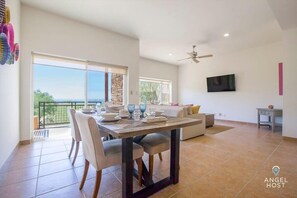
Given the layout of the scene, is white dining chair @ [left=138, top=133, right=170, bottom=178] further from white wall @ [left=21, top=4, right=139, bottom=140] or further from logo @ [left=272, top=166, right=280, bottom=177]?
white wall @ [left=21, top=4, right=139, bottom=140]

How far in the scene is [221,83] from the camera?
6359 mm

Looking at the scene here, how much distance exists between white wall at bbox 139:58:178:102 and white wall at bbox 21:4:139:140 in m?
2.24

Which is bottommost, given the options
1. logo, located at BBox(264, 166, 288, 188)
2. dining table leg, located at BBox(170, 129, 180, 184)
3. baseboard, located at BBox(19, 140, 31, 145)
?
logo, located at BBox(264, 166, 288, 188)

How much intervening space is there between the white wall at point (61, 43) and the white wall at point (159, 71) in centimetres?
224

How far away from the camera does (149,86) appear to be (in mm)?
7562

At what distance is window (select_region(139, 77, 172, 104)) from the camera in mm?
7297

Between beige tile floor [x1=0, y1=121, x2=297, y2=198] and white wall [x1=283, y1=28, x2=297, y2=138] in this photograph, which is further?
white wall [x1=283, y1=28, x2=297, y2=138]

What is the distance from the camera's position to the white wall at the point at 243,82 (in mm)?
5121

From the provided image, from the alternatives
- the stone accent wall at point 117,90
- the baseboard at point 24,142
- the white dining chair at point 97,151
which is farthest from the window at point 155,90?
the white dining chair at point 97,151

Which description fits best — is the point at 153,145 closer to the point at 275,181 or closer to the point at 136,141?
the point at 136,141

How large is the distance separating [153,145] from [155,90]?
6.07 m

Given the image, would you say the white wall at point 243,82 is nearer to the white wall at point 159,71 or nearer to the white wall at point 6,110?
the white wall at point 159,71

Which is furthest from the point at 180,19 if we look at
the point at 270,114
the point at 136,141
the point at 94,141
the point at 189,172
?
the point at 270,114

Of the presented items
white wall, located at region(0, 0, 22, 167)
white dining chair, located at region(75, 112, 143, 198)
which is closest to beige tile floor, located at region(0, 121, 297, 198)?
white wall, located at region(0, 0, 22, 167)
